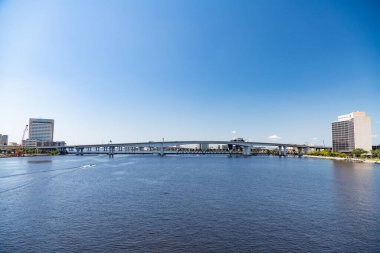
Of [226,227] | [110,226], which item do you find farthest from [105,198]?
[226,227]

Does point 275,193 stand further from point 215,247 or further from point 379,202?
point 215,247

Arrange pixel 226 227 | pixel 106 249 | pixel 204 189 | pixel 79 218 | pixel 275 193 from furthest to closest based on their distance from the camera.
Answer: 1. pixel 204 189
2. pixel 275 193
3. pixel 79 218
4. pixel 226 227
5. pixel 106 249

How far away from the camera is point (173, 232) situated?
2434 cm

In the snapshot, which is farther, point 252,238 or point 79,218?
point 79,218

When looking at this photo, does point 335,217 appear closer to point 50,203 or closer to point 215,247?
point 215,247

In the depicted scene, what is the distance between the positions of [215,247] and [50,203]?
1026 inches

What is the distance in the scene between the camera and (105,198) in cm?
3862

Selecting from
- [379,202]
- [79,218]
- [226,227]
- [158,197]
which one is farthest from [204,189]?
[379,202]

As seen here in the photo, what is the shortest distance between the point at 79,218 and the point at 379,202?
41.3 meters

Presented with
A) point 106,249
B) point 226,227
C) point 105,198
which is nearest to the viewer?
point 106,249

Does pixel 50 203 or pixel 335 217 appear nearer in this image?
pixel 335 217

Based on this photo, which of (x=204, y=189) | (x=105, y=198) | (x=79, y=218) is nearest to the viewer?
(x=79, y=218)

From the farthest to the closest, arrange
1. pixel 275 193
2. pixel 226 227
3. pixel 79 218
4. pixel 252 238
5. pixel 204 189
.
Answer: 1. pixel 204 189
2. pixel 275 193
3. pixel 79 218
4. pixel 226 227
5. pixel 252 238

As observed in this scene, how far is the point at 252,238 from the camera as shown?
75.3 feet
